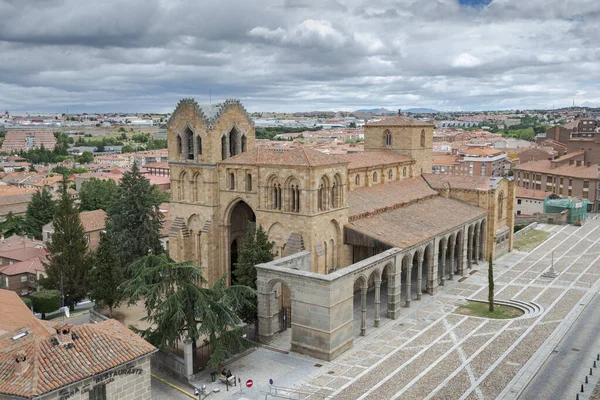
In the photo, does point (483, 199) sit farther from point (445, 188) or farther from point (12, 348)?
point (12, 348)

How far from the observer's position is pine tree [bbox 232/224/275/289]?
40469 millimetres

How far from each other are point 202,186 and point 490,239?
33.0 m

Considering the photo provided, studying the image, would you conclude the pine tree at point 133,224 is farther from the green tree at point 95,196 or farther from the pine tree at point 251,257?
the green tree at point 95,196

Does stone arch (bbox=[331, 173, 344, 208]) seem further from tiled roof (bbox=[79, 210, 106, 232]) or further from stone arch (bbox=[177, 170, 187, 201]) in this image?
tiled roof (bbox=[79, 210, 106, 232])

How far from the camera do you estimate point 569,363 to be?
Answer: 35281 millimetres

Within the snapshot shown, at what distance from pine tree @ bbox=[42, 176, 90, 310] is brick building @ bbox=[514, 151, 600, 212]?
81.4 meters

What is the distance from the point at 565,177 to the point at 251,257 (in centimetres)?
8041

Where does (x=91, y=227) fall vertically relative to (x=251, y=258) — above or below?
below

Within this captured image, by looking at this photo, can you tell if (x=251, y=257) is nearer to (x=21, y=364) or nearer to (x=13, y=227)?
(x=21, y=364)

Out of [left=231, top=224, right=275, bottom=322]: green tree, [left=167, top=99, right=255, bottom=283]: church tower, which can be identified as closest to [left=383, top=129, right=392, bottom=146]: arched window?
[left=167, top=99, right=255, bottom=283]: church tower

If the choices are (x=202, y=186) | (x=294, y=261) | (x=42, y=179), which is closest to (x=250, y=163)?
(x=202, y=186)

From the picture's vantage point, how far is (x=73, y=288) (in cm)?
4800

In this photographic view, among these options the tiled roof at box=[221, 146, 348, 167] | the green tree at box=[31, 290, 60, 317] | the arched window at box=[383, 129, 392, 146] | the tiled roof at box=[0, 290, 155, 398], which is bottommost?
the green tree at box=[31, 290, 60, 317]

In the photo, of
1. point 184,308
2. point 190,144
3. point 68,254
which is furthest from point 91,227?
point 184,308
